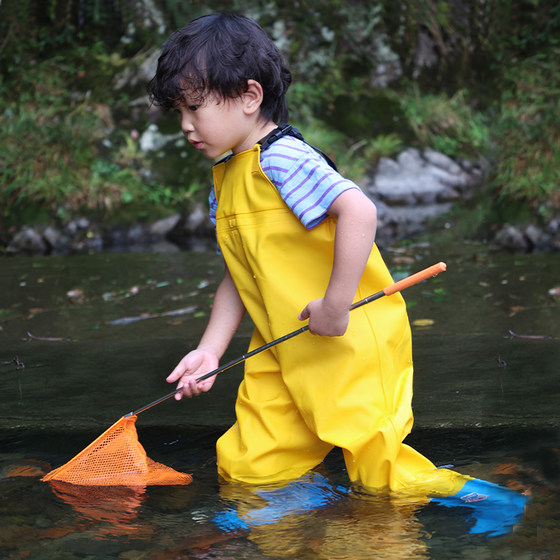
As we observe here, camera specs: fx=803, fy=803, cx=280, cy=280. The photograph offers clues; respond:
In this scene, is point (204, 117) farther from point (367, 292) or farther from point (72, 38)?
point (72, 38)

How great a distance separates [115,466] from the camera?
2236 mm

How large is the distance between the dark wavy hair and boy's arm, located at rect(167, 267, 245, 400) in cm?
55

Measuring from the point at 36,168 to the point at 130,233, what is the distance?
1067 millimetres

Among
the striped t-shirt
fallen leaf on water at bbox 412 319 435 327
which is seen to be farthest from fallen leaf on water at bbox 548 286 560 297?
the striped t-shirt

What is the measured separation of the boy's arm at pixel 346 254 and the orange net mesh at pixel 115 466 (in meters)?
0.66

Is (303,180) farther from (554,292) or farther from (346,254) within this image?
(554,292)

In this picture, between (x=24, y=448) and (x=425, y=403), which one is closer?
(x=24, y=448)

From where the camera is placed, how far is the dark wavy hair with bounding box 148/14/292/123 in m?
2.03

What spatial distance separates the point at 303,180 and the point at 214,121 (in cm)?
28

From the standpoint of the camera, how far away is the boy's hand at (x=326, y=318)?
1.96 m

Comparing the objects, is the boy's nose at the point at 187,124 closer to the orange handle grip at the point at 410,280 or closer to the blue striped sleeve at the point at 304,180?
the blue striped sleeve at the point at 304,180

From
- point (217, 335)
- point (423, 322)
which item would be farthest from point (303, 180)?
point (423, 322)

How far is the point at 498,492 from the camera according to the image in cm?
197

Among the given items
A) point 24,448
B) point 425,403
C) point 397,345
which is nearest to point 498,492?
point 397,345
